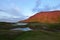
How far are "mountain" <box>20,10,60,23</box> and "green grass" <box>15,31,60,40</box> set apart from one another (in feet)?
1.80

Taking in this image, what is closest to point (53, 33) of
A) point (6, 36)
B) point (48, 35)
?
point (48, 35)

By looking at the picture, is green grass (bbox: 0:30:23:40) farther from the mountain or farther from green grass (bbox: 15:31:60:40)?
the mountain

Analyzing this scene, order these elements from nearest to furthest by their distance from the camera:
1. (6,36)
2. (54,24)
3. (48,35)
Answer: (6,36), (48,35), (54,24)

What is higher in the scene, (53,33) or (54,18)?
(54,18)

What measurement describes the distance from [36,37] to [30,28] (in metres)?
0.56

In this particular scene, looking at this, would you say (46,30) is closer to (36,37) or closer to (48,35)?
(48,35)

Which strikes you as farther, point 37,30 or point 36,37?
point 37,30

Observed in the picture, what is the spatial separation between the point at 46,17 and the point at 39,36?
0.99 m

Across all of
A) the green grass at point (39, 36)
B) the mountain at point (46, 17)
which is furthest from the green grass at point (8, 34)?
the mountain at point (46, 17)

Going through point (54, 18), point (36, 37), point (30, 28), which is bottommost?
point (36, 37)

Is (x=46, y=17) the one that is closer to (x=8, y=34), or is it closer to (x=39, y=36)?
(x=39, y=36)

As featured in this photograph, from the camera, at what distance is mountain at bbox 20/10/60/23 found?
4.71 m

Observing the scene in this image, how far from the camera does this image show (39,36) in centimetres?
411

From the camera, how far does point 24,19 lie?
4.75 meters
